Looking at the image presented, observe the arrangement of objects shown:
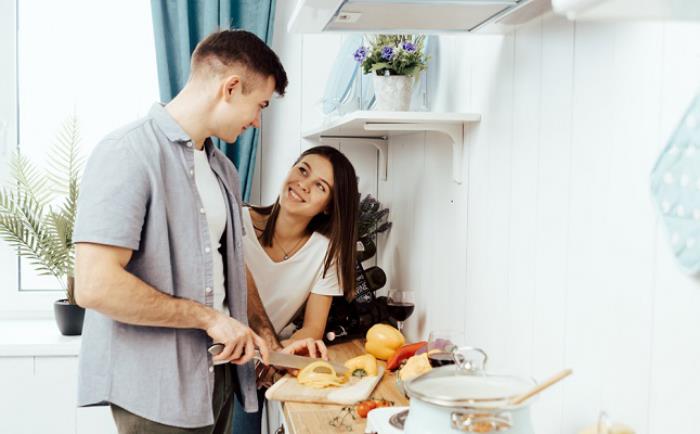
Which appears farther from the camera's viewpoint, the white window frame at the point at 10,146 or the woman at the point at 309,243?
the white window frame at the point at 10,146

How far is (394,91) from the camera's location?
77.2 inches

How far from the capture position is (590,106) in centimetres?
120

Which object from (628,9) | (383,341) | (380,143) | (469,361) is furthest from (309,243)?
(628,9)

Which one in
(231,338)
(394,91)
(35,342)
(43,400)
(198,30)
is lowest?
(43,400)

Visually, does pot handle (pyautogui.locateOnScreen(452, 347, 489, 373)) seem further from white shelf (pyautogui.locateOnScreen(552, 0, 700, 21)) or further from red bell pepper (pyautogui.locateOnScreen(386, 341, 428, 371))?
red bell pepper (pyautogui.locateOnScreen(386, 341, 428, 371))

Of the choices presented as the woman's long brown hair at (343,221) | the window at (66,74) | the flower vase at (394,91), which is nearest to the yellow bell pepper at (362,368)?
the woman's long brown hair at (343,221)

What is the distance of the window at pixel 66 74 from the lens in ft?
10.0

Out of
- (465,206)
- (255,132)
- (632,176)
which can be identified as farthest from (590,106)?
(255,132)

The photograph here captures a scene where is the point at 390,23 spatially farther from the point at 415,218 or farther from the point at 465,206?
the point at 415,218

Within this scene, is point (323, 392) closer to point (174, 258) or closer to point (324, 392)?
point (324, 392)

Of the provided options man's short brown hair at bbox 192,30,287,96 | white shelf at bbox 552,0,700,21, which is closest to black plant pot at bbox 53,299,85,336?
man's short brown hair at bbox 192,30,287,96

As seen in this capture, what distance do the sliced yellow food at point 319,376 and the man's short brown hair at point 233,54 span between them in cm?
68

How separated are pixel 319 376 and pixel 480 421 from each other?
92 centimetres

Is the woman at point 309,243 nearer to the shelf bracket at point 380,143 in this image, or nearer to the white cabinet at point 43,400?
the shelf bracket at point 380,143
